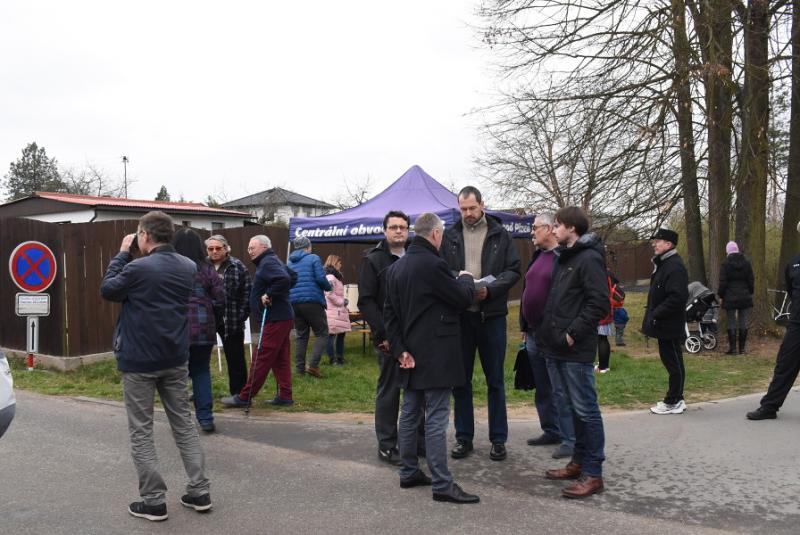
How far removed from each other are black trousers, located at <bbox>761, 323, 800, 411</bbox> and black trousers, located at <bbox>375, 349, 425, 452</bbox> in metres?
3.61

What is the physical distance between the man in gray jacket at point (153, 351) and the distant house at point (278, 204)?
45.4 m

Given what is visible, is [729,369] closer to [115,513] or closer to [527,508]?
[527,508]

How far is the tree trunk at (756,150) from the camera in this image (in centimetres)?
1143

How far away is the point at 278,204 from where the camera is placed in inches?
2248

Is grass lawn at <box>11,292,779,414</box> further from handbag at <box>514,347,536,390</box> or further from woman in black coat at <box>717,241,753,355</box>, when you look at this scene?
handbag at <box>514,347,536,390</box>

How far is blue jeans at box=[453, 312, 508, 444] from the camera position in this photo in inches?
214

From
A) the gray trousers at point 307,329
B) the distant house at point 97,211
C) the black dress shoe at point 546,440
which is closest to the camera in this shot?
the black dress shoe at point 546,440

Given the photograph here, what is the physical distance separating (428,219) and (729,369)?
7045 millimetres

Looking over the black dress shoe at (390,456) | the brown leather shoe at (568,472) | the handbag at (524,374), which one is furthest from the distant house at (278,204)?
the brown leather shoe at (568,472)

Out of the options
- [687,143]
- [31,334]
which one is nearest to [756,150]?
[687,143]

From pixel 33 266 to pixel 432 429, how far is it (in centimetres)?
712

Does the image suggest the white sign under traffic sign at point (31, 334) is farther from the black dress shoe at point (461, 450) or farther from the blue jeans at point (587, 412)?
the blue jeans at point (587, 412)

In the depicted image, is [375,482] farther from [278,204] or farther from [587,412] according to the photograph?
[278,204]

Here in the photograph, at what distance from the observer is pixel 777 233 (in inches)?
716
